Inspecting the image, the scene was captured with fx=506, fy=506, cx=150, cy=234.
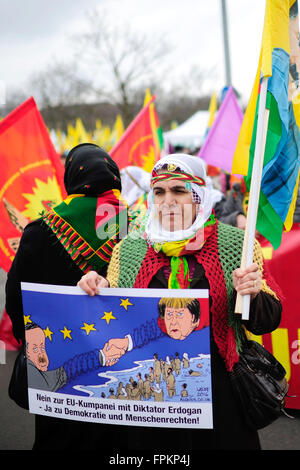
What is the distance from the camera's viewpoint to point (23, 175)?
14.1ft

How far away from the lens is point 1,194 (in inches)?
164

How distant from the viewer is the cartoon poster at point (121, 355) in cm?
182

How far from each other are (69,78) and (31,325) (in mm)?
24775

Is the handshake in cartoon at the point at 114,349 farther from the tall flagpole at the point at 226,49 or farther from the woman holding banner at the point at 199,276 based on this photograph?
the tall flagpole at the point at 226,49

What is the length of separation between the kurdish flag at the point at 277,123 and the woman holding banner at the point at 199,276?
0.22 meters

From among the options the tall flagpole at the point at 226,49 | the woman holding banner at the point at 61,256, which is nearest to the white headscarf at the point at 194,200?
the woman holding banner at the point at 61,256

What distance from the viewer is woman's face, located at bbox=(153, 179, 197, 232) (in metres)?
2.01

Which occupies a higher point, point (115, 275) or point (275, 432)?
point (115, 275)

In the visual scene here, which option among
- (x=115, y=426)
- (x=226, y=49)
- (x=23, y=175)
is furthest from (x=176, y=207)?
(x=226, y=49)

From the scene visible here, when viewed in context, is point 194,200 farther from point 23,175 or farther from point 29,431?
point 23,175

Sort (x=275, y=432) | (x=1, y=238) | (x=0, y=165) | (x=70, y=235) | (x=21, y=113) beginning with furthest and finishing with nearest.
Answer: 1. (x=21, y=113)
2. (x=0, y=165)
3. (x=1, y=238)
4. (x=275, y=432)
5. (x=70, y=235)
